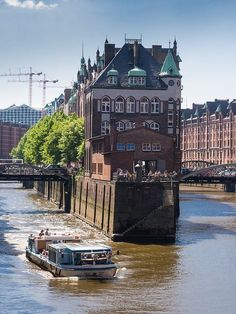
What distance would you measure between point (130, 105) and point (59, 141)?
27.5 metres

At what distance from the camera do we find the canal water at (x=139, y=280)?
50.1 metres

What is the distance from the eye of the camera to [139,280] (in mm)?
58812

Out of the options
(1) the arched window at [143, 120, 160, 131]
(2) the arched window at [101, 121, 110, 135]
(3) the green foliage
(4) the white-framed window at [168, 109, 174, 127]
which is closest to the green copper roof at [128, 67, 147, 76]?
(4) the white-framed window at [168, 109, 174, 127]

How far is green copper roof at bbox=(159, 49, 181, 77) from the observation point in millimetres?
117750

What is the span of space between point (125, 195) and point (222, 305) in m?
32.4

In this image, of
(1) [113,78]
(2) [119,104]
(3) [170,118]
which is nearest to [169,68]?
(3) [170,118]

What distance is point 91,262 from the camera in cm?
6019

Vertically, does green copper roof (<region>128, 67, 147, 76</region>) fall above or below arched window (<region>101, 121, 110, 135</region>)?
above

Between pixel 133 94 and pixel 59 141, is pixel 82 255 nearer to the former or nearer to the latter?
pixel 133 94

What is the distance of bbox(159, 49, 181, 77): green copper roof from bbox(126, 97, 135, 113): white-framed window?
6.14 meters

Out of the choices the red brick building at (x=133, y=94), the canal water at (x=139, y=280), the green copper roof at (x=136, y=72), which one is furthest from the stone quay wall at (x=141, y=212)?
the green copper roof at (x=136, y=72)

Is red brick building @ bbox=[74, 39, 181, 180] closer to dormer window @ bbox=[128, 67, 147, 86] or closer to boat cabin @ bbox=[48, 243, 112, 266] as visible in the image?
dormer window @ bbox=[128, 67, 147, 86]

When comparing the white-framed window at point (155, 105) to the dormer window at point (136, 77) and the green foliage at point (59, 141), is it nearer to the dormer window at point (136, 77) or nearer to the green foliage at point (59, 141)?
the dormer window at point (136, 77)

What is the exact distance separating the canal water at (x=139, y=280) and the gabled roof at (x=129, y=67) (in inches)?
1183
